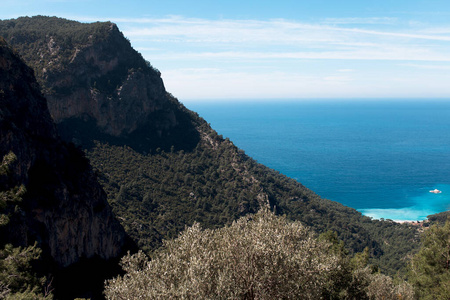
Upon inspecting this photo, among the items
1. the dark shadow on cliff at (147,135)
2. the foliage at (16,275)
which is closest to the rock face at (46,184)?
the foliage at (16,275)

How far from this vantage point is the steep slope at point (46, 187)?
23.2 meters

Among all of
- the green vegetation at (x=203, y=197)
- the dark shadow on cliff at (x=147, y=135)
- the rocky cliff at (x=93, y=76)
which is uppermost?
the rocky cliff at (x=93, y=76)

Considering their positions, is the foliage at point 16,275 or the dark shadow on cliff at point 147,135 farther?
the dark shadow on cliff at point 147,135

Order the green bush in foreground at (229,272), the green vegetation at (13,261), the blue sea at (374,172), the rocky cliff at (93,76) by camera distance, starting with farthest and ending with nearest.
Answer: the blue sea at (374,172), the rocky cliff at (93,76), the green vegetation at (13,261), the green bush in foreground at (229,272)

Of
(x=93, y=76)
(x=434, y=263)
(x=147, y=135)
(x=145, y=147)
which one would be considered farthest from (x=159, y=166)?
(x=434, y=263)

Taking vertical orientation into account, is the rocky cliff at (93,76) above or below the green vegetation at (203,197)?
above

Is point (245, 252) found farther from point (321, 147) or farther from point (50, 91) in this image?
point (321, 147)

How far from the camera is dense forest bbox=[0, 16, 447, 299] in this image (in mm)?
51594

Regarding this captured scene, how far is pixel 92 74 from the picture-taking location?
213 feet

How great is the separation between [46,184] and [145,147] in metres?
40.1

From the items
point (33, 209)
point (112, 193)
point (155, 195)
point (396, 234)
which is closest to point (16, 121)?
point (33, 209)

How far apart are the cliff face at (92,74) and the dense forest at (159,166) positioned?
220mm

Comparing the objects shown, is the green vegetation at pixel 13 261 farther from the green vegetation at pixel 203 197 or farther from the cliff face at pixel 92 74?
the cliff face at pixel 92 74

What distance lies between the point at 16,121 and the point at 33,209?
8384 mm
